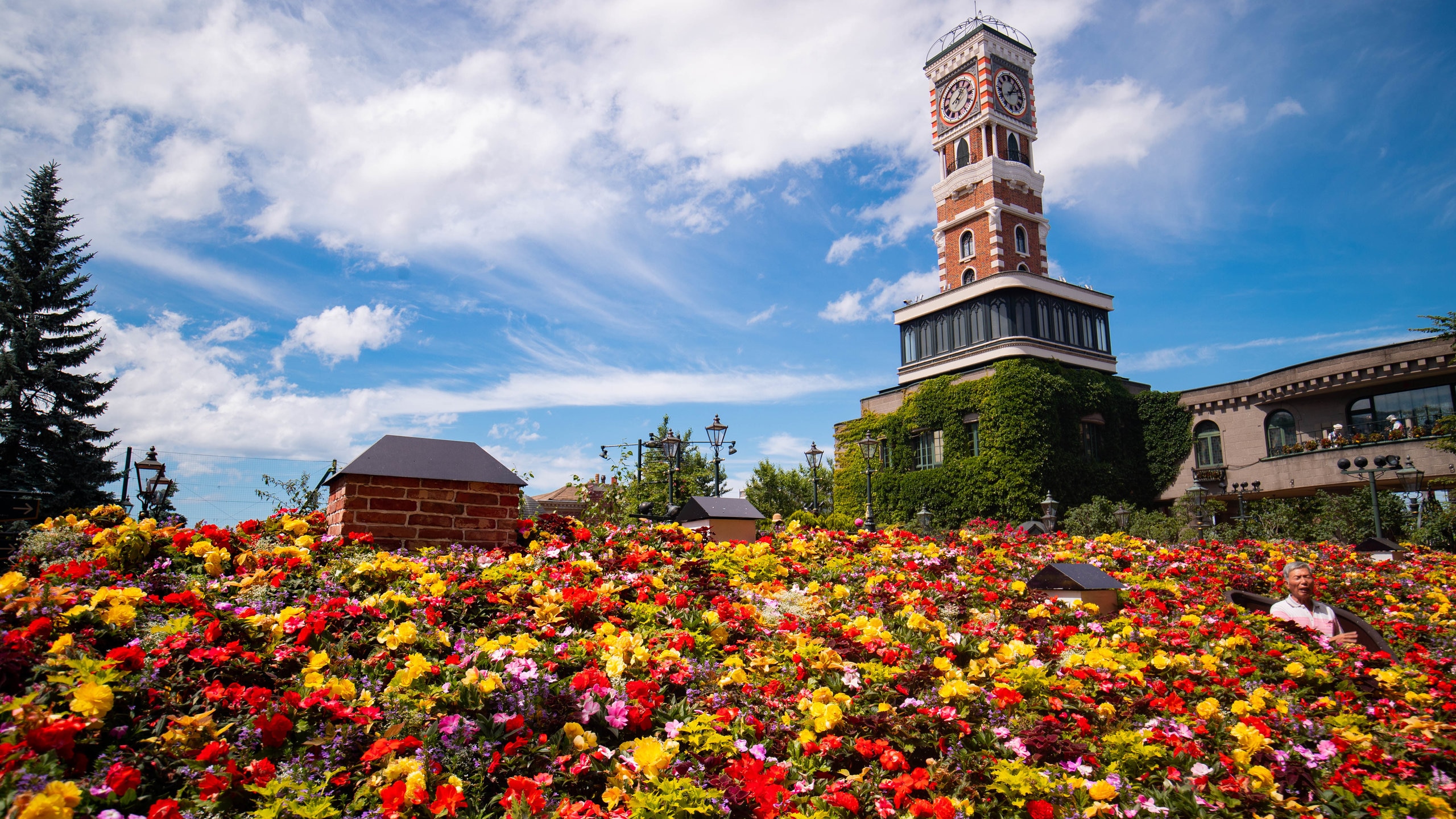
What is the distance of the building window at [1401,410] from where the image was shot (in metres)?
23.6

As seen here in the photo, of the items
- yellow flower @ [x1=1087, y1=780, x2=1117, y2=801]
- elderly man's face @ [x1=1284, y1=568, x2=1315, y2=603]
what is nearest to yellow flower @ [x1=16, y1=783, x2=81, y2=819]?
yellow flower @ [x1=1087, y1=780, x2=1117, y2=801]

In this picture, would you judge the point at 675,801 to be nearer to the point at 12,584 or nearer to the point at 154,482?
the point at 12,584

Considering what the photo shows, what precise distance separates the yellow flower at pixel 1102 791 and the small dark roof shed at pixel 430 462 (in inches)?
181

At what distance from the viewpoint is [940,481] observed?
29359 millimetres

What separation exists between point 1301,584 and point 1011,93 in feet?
121

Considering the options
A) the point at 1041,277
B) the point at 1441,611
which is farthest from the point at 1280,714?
the point at 1041,277

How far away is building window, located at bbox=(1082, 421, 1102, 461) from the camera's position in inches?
1152

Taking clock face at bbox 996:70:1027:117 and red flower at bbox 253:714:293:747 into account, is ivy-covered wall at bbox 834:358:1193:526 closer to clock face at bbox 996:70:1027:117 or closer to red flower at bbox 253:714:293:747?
clock face at bbox 996:70:1027:117

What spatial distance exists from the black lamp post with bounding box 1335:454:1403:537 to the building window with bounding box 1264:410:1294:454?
3.13 meters

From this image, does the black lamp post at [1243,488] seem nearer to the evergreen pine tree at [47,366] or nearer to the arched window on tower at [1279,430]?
the arched window on tower at [1279,430]

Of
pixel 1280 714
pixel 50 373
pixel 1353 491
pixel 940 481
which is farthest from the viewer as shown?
pixel 940 481

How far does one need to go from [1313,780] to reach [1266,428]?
2951cm

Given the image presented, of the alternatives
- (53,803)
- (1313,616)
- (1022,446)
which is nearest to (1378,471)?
(1022,446)

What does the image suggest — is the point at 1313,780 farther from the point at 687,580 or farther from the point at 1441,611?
the point at 1441,611
